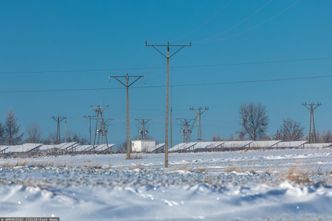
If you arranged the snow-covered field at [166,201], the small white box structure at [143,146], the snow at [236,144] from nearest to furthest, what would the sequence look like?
the snow-covered field at [166,201], the small white box structure at [143,146], the snow at [236,144]

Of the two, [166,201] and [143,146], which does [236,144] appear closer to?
[143,146]

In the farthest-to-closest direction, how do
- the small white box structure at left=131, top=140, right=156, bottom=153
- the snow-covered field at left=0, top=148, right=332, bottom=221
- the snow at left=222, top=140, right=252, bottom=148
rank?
the snow at left=222, top=140, right=252, bottom=148
the small white box structure at left=131, top=140, right=156, bottom=153
the snow-covered field at left=0, top=148, right=332, bottom=221

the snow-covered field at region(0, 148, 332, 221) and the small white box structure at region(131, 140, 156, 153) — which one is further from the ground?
the small white box structure at region(131, 140, 156, 153)

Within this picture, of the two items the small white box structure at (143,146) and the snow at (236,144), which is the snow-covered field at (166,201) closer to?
the small white box structure at (143,146)

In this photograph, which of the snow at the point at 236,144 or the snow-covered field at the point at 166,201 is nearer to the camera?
the snow-covered field at the point at 166,201

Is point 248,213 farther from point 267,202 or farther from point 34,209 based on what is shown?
point 34,209

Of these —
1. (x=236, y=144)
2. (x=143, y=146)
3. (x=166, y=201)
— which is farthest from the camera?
(x=236, y=144)

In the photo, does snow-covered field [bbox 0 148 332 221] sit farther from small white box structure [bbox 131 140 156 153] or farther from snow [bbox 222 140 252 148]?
snow [bbox 222 140 252 148]

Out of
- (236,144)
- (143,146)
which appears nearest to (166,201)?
(143,146)

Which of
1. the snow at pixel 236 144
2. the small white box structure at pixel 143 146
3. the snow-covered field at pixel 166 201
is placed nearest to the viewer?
the snow-covered field at pixel 166 201

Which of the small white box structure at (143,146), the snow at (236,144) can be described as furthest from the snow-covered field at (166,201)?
the snow at (236,144)

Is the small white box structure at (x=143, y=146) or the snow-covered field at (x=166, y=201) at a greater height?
the small white box structure at (x=143, y=146)

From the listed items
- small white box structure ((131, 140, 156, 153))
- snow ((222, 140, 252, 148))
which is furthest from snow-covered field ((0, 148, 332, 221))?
snow ((222, 140, 252, 148))

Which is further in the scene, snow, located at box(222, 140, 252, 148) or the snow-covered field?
snow, located at box(222, 140, 252, 148)
